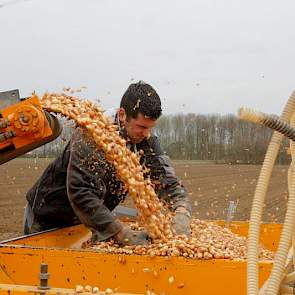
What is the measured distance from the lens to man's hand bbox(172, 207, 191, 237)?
374 centimetres

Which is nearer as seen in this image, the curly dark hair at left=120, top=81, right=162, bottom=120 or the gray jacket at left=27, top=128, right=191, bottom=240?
the gray jacket at left=27, top=128, right=191, bottom=240

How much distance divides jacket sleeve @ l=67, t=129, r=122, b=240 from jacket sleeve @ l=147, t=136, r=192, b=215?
2.02ft

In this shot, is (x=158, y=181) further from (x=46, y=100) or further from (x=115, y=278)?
(x=115, y=278)

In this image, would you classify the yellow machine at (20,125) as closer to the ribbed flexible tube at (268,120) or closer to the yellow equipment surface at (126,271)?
the yellow equipment surface at (126,271)

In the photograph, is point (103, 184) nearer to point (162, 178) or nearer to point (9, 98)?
point (162, 178)

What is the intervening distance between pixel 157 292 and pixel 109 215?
33.6 inches

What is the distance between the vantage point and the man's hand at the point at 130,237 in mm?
3498

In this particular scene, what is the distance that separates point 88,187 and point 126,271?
951mm

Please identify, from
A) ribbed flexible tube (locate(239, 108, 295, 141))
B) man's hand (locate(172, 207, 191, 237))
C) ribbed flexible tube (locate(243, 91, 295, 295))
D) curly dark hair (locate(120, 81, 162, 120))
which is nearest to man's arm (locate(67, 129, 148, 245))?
man's hand (locate(172, 207, 191, 237))

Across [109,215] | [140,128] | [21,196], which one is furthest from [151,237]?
[21,196]

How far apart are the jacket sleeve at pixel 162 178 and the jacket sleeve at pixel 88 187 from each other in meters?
0.62

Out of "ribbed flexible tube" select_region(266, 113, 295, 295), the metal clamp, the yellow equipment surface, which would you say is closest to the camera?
"ribbed flexible tube" select_region(266, 113, 295, 295)

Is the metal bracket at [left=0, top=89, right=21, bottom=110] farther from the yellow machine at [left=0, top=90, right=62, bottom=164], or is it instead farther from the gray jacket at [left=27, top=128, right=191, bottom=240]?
the gray jacket at [left=27, top=128, right=191, bottom=240]

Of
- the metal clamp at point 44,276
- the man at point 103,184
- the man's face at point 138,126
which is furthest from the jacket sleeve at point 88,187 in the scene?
the metal clamp at point 44,276
